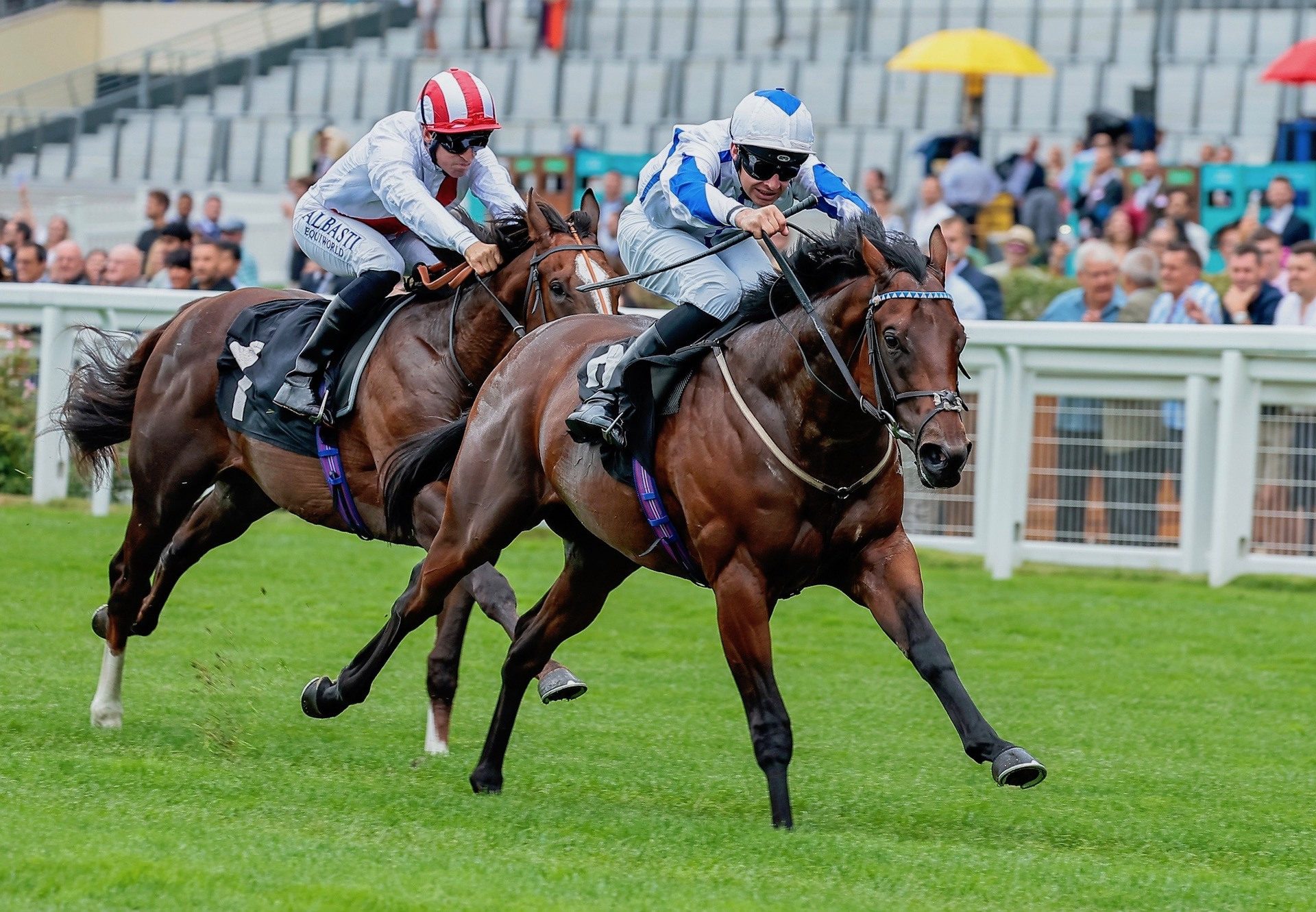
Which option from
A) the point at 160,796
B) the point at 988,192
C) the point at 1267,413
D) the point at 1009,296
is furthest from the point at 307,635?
the point at 988,192

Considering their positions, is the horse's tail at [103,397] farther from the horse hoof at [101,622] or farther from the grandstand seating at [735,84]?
the grandstand seating at [735,84]

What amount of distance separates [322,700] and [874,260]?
2198mm

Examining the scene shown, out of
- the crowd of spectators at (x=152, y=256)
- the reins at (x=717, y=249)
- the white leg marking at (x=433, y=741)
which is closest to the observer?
the reins at (x=717, y=249)

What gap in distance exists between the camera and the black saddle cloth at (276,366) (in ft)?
21.3

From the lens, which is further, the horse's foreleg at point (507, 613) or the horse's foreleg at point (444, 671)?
the horse's foreleg at point (444, 671)

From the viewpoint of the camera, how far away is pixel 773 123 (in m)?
5.27

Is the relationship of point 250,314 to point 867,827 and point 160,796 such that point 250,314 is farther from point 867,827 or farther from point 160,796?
point 867,827

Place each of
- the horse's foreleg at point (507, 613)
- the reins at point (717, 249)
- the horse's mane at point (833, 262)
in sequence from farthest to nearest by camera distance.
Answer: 1. the horse's foreleg at point (507, 613)
2. the reins at point (717, 249)
3. the horse's mane at point (833, 262)

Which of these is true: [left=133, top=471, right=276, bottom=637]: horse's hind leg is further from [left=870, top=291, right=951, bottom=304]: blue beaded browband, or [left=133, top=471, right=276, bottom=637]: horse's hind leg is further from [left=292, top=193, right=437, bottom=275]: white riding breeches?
[left=870, top=291, right=951, bottom=304]: blue beaded browband

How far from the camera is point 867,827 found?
17.0ft

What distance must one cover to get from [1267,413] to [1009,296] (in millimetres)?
2774

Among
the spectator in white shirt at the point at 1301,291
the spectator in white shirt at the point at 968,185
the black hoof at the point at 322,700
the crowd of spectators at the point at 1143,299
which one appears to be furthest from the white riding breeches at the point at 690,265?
the spectator in white shirt at the point at 968,185

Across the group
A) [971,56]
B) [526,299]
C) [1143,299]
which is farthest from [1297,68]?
[526,299]

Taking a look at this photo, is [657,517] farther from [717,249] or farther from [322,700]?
[322,700]
